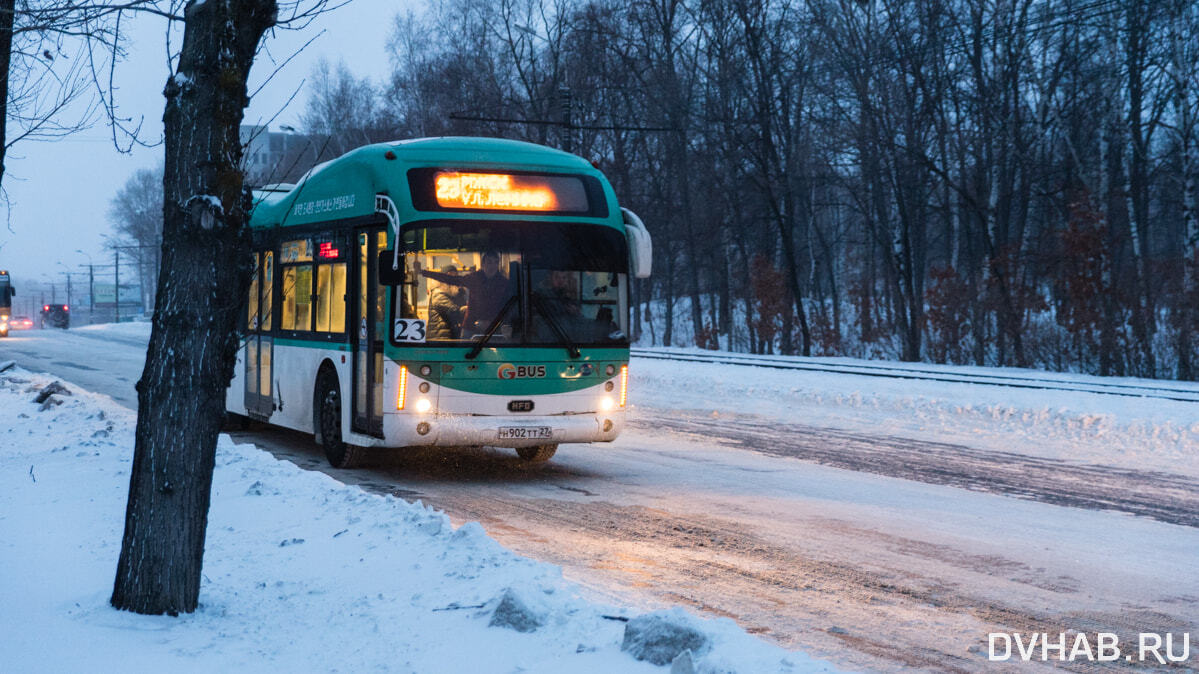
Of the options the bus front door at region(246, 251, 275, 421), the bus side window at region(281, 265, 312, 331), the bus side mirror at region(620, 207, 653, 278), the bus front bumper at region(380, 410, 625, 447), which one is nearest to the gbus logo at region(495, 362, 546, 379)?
the bus front bumper at region(380, 410, 625, 447)

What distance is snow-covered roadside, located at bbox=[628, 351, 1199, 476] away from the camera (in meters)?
14.0

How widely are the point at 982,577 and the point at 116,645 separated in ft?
15.8

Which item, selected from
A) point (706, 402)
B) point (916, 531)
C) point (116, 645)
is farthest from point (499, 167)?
point (706, 402)

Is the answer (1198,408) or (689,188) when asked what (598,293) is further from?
(689,188)

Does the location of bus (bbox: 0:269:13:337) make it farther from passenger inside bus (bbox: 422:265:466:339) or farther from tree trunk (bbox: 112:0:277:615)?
tree trunk (bbox: 112:0:277:615)

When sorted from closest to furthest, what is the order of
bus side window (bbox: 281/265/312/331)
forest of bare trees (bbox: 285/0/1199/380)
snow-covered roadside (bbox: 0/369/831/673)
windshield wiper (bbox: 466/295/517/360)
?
1. snow-covered roadside (bbox: 0/369/831/673)
2. windshield wiper (bbox: 466/295/517/360)
3. bus side window (bbox: 281/265/312/331)
4. forest of bare trees (bbox: 285/0/1199/380)

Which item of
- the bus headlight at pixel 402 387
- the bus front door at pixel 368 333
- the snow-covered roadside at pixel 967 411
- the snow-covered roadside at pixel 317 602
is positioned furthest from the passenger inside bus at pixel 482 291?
the snow-covered roadside at pixel 967 411

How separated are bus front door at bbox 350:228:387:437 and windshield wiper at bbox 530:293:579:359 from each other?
4.74 feet

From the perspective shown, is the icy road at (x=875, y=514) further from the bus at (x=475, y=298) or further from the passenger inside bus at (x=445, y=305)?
the passenger inside bus at (x=445, y=305)

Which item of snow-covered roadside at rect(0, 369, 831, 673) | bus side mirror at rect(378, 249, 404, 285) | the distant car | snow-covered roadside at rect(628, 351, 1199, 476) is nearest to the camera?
snow-covered roadside at rect(0, 369, 831, 673)

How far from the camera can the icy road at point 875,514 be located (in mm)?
6250

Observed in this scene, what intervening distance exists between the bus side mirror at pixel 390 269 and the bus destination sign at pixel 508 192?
0.72 meters

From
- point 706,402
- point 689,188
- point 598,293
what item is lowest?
point 706,402

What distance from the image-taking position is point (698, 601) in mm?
6469
